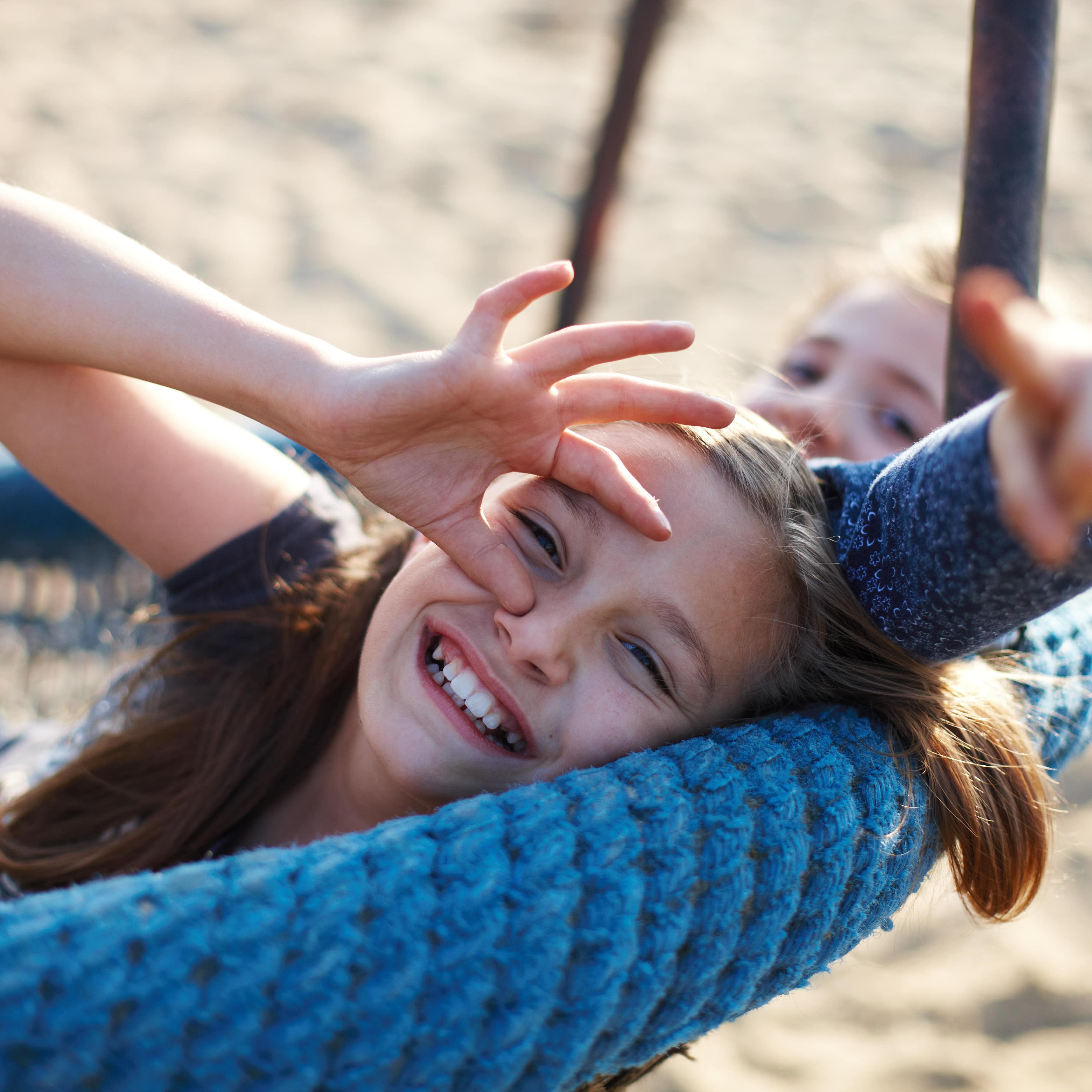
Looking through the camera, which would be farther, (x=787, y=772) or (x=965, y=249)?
(x=965, y=249)

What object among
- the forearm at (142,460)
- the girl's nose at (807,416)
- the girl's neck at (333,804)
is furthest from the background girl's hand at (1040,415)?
the girl's nose at (807,416)

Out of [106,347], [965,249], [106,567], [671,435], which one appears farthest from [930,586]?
[106,567]

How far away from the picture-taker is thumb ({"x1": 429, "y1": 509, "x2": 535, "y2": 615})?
30.9 inches

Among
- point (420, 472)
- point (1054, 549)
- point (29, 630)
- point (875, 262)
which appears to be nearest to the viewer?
point (1054, 549)

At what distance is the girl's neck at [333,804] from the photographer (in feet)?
3.14

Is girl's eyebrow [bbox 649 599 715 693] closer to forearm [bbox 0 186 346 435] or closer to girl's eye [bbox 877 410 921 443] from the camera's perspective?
forearm [bbox 0 186 346 435]

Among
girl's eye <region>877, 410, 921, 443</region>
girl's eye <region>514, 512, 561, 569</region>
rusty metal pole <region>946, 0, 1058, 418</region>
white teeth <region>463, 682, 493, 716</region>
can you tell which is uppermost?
rusty metal pole <region>946, 0, 1058, 418</region>

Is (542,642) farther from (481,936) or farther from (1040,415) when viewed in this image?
(1040,415)

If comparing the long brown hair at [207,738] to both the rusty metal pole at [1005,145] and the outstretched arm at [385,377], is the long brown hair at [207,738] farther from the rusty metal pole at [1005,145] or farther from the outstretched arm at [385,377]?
the rusty metal pole at [1005,145]

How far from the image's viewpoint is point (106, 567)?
134 cm

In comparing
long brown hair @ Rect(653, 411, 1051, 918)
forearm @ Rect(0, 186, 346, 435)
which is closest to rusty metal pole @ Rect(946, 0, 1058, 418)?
long brown hair @ Rect(653, 411, 1051, 918)

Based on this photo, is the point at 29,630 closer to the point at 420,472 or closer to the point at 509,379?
the point at 420,472

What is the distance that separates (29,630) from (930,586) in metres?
1.19

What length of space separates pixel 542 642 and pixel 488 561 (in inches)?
3.3
